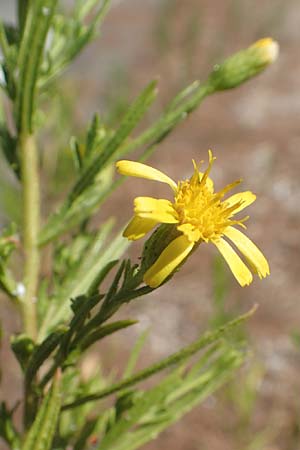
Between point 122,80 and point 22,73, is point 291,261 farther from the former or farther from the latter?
point 22,73

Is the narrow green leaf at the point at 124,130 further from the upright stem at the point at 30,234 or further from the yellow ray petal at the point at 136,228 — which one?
the yellow ray petal at the point at 136,228

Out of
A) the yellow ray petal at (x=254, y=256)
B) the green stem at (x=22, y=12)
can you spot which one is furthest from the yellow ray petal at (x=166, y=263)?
the green stem at (x=22, y=12)

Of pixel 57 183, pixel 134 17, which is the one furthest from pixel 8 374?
pixel 134 17

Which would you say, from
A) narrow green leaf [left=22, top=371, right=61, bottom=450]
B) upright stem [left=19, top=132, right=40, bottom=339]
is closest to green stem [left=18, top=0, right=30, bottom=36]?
upright stem [left=19, top=132, right=40, bottom=339]

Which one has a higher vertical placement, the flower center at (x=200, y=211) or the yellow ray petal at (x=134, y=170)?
the yellow ray petal at (x=134, y=170)

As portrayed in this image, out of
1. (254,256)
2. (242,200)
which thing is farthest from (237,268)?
(242,200)

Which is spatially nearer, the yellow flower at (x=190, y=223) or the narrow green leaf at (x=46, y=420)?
the yellow flower at (x=190, y=223)

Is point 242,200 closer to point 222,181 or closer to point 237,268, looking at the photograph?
point 237,268
